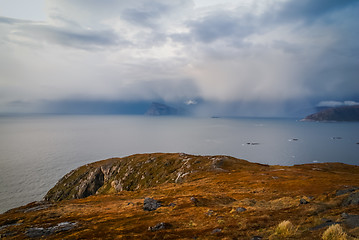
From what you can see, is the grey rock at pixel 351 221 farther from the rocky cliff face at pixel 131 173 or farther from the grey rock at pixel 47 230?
the rocky cliff face at pixel 131 173

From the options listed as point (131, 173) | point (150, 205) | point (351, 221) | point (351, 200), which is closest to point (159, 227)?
point (150, 205)

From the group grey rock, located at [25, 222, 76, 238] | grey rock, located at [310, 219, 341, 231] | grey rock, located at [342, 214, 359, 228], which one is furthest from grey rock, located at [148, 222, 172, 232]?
grey rock, located at [342, 214, 359, 228]

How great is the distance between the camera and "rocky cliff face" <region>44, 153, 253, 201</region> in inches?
2911

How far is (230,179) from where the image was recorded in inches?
2082

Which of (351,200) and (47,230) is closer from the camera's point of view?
(351,200)

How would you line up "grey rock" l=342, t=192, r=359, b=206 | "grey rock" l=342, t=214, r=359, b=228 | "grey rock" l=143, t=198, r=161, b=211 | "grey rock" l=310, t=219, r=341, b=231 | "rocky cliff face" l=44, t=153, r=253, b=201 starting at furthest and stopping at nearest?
"rocky cliff face" l=44, t=153, r=253, b=201
"grey rock" l=143, t=198, r=161, b=211
"grey rock" l=342, t=192, r=359, b=206
"grey rock" l=310, t=219, r=341, b=231
"grey rock" l=342, t=214, r=359, b=228

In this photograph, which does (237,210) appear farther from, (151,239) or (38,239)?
(38,239)

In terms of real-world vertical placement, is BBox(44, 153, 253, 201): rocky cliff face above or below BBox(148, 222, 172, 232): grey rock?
below

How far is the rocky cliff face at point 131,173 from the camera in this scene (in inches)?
2911

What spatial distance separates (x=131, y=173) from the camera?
90.9 m

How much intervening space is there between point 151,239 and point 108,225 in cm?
870

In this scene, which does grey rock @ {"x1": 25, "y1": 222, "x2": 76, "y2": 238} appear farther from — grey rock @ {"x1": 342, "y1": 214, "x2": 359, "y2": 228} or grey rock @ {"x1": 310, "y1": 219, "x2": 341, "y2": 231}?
grey rock @ {"x1": 342, "y1": 214, "x2": 359, "y2": 228}

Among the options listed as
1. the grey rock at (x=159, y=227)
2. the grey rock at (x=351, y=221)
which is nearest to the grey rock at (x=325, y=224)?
the grey rock at (x=351, y=221)

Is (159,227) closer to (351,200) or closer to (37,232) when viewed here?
(37,232)
